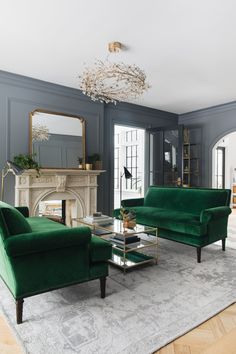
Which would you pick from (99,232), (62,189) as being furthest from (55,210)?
(99,232)

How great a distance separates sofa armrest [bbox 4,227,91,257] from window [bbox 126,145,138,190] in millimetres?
5109

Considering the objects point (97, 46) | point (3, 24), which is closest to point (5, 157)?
point (3, 24)

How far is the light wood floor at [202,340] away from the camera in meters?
1.67

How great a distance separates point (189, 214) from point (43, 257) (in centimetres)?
254

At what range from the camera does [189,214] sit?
3.90 m

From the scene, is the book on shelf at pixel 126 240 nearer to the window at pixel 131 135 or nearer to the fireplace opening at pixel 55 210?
the fireplace opening at pixel 55 210

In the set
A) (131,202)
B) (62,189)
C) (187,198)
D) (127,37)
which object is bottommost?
→ (131,202)

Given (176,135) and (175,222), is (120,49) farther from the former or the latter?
(176,135)

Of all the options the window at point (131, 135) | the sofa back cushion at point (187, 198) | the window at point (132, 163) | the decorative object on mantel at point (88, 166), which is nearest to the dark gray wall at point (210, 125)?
the window at point (131, 135)

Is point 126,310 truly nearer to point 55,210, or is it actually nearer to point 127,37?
point 127,37

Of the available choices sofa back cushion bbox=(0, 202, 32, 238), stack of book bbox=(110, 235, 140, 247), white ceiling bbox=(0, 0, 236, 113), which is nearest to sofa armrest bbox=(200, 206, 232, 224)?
stack of book bbox=(110, 235, 140, 247)

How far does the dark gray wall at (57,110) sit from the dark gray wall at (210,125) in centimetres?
133

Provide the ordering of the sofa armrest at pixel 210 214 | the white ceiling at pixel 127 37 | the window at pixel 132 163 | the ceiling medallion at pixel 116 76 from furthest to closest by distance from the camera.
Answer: the window at pixel 132 163
the sofa armrest at pixel 210 214
the ceiling medallion at pixel 116 76
the white ceiling at pixel 127 37

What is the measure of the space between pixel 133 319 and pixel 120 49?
10.3ft
